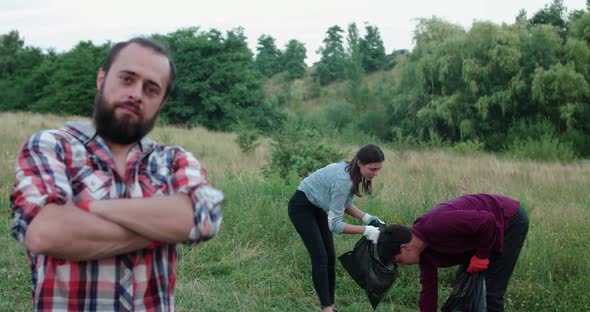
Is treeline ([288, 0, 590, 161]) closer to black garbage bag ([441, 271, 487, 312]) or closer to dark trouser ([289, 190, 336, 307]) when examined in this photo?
dark trouser ([289, 190, 336, 307])

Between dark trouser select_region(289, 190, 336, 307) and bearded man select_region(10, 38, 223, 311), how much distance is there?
3175mm

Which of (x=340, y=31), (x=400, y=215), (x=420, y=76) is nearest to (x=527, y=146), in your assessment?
(x=420, y=76)

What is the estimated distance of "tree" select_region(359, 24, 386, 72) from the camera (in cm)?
6069

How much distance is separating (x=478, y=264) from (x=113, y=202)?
294cm

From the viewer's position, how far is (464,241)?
12.3 feet

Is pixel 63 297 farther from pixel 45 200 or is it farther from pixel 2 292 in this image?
pixel 2 292

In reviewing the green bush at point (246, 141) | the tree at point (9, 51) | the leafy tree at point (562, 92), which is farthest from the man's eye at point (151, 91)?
the tree at point (9, 51)

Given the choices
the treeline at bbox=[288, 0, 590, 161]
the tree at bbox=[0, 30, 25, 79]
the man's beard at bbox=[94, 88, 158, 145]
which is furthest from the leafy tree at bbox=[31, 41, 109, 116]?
the man's beard at bbox=[94, 88, 158, 145]

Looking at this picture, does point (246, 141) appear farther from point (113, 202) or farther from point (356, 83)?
point (356, 83)

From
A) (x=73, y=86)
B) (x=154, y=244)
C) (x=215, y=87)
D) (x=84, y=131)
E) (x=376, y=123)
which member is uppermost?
(x=84, y=131)

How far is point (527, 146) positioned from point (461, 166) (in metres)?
8.83

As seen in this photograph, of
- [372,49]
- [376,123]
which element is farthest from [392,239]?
[372,49]

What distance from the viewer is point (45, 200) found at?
4.91ft

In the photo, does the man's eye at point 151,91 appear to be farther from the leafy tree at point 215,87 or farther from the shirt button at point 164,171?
the leafy tree at point 215,87
